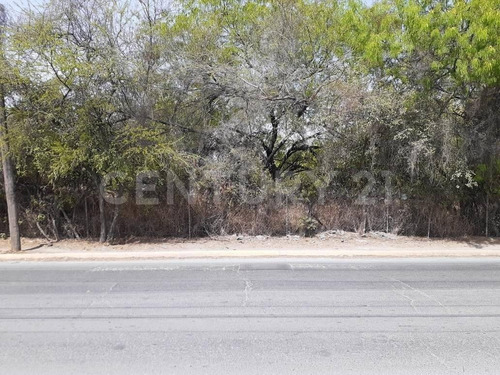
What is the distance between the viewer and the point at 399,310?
A: 6176 millimetres

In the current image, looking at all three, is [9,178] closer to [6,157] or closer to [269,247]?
[6,157]

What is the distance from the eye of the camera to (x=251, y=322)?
5.67 metres

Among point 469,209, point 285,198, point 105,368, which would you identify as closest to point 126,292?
point 105,368

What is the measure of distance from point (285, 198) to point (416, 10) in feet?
21.7

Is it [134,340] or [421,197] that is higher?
[421,197]

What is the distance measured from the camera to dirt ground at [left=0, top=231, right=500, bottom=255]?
1251 cm

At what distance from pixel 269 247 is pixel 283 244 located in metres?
0.63

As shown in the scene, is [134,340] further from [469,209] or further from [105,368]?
[469,209]

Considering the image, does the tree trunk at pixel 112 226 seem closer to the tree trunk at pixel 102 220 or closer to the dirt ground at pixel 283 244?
the tree trunk at pixel 102 220

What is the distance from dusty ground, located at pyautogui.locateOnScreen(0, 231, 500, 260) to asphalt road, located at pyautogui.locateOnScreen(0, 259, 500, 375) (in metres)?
2.25

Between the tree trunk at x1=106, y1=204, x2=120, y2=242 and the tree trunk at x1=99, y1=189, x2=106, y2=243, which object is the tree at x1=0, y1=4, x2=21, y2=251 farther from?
the tree trunk at x1=106, y1=204, x2=120, y2=242

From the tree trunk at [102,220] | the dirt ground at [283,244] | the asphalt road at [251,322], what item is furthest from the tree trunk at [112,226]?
the asphalt road at [251,322]

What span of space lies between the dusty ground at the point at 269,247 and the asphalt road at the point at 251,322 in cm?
225

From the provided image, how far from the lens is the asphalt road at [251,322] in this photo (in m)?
4.39
